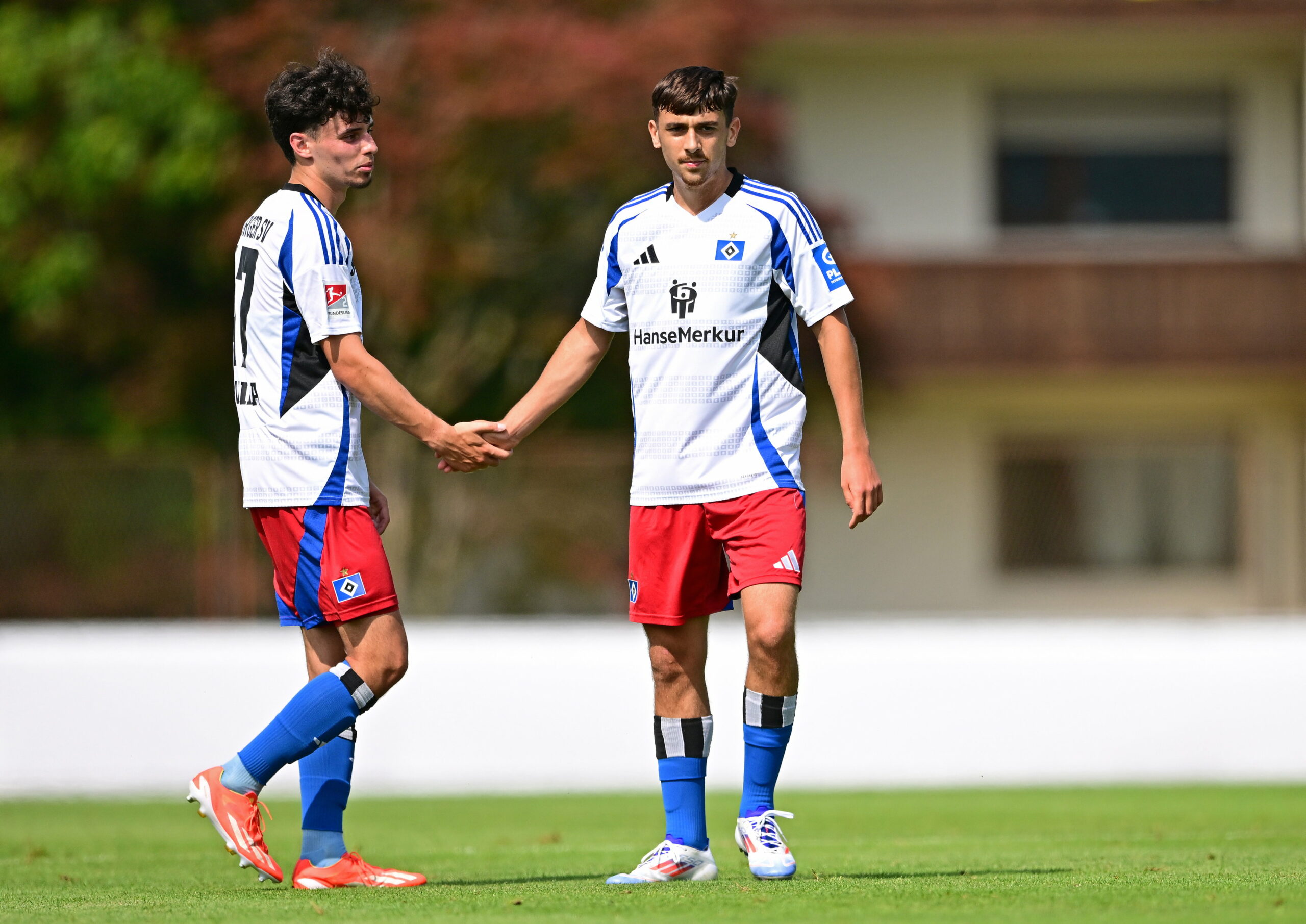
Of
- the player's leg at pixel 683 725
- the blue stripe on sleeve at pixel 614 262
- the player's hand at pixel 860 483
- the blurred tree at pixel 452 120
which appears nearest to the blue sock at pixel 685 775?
the player's leg at pixel 683 725

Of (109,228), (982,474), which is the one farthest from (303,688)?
(982,474)

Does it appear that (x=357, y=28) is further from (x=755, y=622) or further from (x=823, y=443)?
(x=755, y=622)

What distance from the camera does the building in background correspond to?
19328mm

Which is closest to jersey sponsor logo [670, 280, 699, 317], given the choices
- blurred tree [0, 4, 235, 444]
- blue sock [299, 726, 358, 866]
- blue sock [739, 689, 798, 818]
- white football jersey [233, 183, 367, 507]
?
white football jersey [233, 183, 367, 507]

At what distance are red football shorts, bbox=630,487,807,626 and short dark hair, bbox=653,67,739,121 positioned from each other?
116 centimetres

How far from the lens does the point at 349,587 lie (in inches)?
214

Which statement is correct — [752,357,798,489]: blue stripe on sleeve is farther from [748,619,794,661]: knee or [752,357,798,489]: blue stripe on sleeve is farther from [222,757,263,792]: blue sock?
[222,757,263,792]: blue sock

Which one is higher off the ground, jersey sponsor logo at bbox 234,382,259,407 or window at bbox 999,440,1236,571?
jersey sponsor logo at bbox 234,382,259,407

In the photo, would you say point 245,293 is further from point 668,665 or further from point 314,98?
point 668,665

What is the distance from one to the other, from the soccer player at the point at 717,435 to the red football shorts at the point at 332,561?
30.6 inches

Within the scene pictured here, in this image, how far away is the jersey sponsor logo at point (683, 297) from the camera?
559 centimetres

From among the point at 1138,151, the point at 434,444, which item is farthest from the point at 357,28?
the point at 434,444

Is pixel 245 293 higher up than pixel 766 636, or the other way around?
pixel 245 293

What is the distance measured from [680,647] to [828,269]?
123 centimetres
